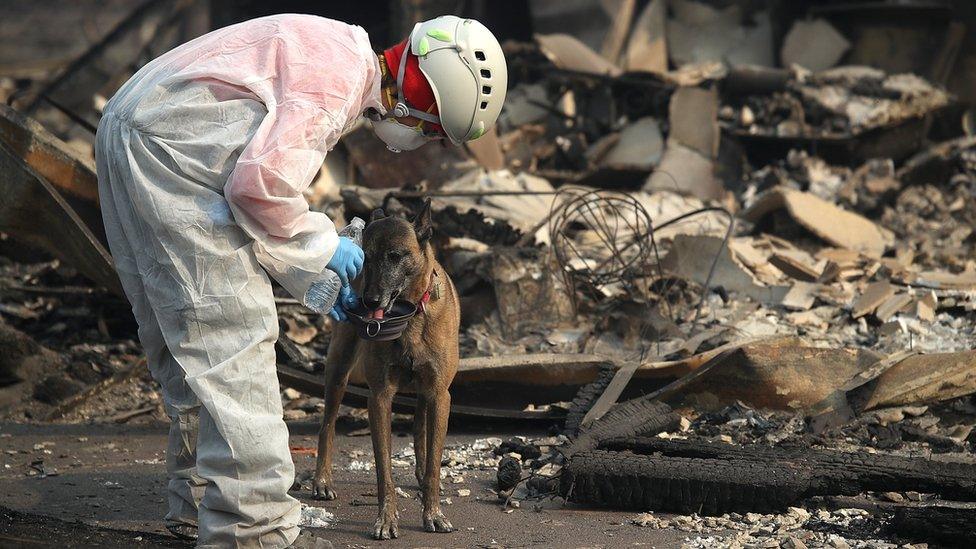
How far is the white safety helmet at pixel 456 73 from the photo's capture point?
5.07m

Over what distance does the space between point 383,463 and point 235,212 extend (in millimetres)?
1653

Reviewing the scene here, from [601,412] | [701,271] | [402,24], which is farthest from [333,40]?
[402,24]

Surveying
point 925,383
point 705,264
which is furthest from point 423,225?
point 705,264

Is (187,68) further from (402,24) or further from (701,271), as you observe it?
(402,24)

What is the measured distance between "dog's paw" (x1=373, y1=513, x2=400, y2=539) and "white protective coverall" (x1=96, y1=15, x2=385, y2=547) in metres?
0.83

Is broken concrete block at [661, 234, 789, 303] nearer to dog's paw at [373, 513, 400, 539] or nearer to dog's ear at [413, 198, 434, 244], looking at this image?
dog's ear at [413, 198, 434, 244]

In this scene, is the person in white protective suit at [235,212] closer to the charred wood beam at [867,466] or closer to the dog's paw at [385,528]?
the dog's paw at [385,528]

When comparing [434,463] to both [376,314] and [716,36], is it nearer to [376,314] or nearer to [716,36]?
[376,314]

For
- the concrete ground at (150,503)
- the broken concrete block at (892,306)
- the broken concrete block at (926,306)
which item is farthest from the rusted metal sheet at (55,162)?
the broken concrete block at (926,306)

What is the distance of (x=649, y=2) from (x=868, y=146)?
13.4 ft

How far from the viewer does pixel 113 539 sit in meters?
5.03

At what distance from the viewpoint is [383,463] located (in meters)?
5.70

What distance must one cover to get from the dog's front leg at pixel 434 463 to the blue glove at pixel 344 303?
2.52 feet

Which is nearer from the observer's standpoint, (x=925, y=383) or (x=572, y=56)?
(x=925, y=383)
